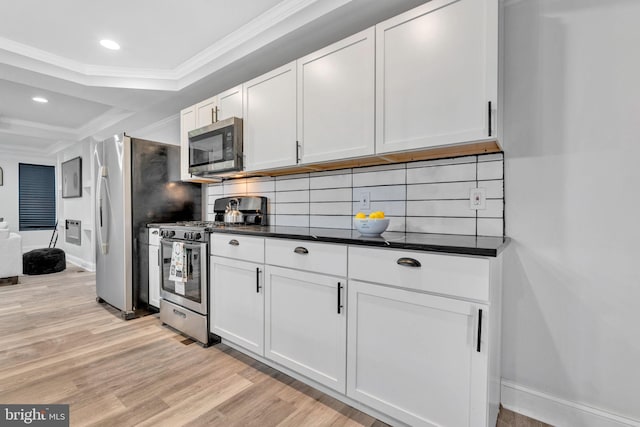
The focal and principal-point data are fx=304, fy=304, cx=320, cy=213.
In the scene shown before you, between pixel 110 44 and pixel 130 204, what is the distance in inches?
56.5

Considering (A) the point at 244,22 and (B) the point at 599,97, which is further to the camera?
(A) the point at 244,22

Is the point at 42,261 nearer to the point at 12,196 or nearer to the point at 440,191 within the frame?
the point at 12,196

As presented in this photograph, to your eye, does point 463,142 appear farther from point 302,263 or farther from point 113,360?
point 113,360

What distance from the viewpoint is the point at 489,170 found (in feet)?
5.58

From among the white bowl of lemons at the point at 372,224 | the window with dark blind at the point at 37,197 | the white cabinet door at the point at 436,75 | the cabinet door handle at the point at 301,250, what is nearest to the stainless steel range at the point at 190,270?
the cabinet door handle at the point at 301,250

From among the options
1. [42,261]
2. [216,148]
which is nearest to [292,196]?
[216,148]

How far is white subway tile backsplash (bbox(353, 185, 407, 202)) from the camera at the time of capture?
2014 millimetres

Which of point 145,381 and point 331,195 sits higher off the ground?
point 331,195

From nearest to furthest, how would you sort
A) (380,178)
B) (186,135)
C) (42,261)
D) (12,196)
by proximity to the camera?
(380,178) → (186,135) → (42,261) → (12,196)

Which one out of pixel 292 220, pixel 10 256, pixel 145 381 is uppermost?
pixel 292 220

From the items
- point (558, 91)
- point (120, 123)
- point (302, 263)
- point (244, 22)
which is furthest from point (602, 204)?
point (120, 123)

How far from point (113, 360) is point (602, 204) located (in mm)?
3099

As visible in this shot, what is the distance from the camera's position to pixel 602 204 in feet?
4.68

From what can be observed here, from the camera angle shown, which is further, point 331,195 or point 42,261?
point 42,261
